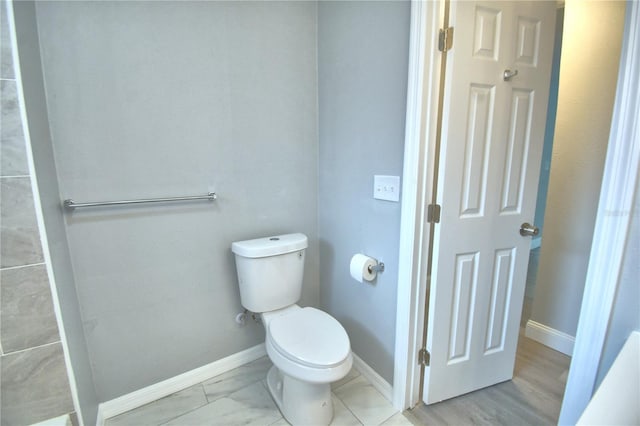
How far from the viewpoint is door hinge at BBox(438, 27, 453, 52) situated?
45.9 inches

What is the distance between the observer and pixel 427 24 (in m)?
1.14

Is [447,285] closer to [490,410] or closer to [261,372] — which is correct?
[490,410]

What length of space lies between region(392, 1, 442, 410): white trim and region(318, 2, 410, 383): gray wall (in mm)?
67

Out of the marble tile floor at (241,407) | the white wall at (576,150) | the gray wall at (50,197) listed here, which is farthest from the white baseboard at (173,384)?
the white wall at (576,150)

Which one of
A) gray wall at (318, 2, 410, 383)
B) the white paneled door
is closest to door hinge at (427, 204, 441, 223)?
the white paneled door

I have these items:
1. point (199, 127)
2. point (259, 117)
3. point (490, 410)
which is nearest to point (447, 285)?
point (490, 410)

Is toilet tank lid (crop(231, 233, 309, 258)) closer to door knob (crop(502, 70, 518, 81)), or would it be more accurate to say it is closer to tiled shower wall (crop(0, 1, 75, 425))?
tiled shower wall (crop(0, 1, 75, 425))

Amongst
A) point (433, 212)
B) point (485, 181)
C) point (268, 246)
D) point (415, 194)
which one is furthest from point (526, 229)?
point (268, 246)

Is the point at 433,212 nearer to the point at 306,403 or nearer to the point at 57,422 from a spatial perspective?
the point at 306,403

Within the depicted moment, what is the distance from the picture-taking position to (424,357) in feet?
4.73

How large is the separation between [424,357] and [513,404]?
56 cm

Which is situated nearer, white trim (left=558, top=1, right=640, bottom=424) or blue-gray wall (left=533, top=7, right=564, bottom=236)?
white trim (left=558, top=1, right=640, bottom=424)

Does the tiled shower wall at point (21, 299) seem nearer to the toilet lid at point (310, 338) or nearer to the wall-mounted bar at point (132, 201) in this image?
the wall-mounted bar at point (132, 201)

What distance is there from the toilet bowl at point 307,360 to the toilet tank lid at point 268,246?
0.35 meters
